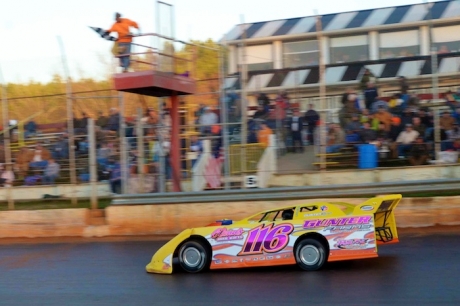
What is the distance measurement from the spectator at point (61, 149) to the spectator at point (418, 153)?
8.44 m

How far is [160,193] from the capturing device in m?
14.4

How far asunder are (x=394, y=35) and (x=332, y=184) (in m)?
6.33

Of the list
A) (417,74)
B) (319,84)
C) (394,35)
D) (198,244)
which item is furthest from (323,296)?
(394,35)

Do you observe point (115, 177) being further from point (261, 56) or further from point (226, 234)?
point (226, 234)

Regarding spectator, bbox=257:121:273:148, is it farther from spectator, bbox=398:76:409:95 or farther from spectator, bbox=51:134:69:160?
spectator, bbox=51:134:69:160

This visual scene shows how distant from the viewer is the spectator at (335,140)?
14.6m

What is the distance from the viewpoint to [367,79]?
15.8 meters

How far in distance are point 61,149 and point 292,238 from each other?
29.7 ft

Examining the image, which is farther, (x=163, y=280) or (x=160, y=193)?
(x=160, y=193)

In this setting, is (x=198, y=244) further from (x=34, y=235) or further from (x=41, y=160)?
(x=41, y=160)

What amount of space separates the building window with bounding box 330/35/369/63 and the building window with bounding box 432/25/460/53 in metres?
2.58

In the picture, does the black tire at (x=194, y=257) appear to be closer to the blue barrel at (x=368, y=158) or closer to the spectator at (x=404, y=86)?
the blue barrel at (x=368, y=158)

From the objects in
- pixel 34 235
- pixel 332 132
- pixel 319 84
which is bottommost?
pixel 34 235

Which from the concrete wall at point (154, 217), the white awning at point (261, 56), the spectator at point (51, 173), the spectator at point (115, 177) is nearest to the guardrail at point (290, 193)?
the concrete wall at point (154, 217)
